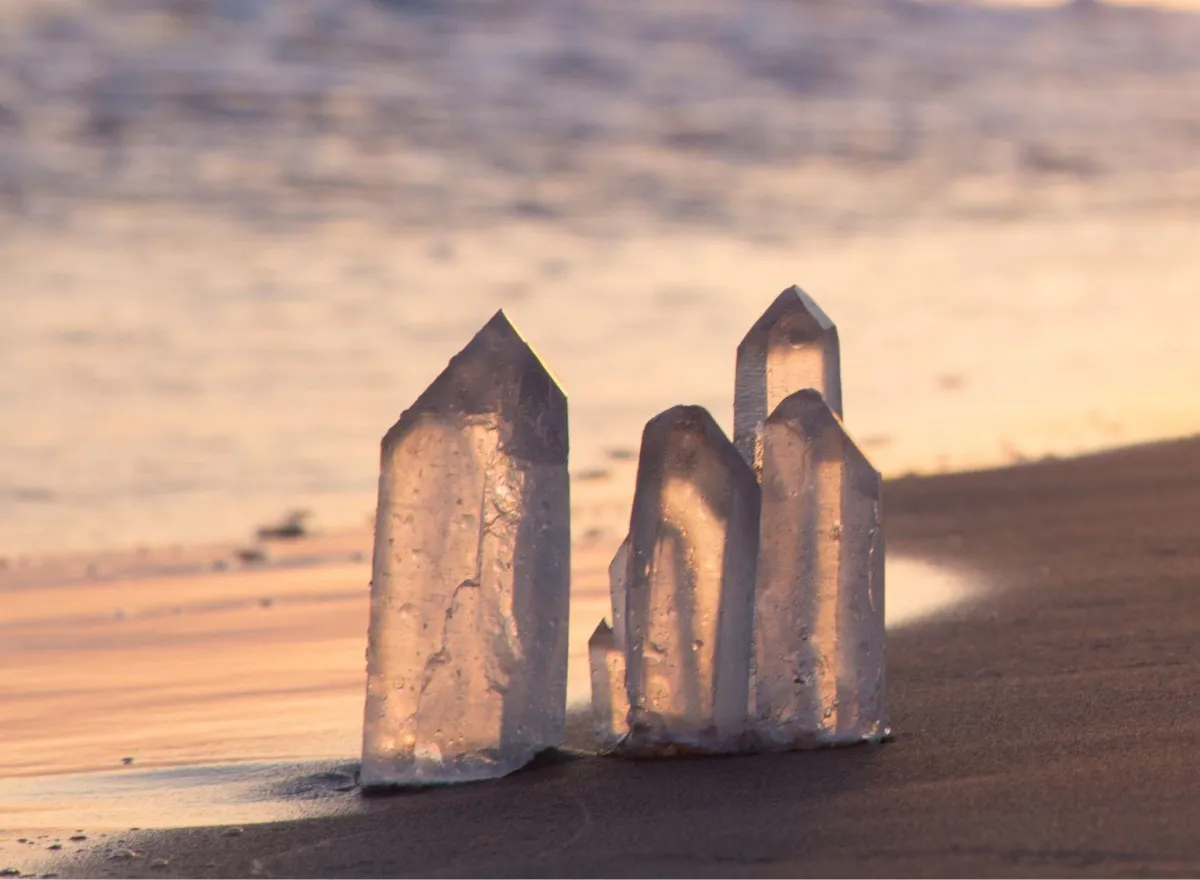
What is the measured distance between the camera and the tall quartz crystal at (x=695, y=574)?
2586 millimetres

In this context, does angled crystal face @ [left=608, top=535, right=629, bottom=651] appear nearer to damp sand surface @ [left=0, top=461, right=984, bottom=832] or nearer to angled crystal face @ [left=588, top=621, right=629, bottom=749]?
angled crystal face @ [left=588, top=621, right=629, bottom=749]

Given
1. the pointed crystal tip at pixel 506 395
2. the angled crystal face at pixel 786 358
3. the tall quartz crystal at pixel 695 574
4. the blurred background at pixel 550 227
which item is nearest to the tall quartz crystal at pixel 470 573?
the pointed crystal tip at pixel 506 395

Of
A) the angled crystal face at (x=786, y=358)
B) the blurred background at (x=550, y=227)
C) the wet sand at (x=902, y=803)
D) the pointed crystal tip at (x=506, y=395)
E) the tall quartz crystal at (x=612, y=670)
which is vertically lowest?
the wet sand at (x=902, y=803)

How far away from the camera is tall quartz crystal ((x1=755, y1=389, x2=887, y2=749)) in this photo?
8.64 feet

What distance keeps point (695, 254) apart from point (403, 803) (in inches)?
435

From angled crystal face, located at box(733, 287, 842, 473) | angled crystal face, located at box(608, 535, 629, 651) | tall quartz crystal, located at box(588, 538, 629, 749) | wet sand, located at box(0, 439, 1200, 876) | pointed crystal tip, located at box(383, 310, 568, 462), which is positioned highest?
angled crystal face, located at box(733, 287, 842, 473)

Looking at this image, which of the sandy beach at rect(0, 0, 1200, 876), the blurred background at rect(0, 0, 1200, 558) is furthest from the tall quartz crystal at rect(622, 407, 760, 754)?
the blurred background at rect(0, 0, 1200, 558)

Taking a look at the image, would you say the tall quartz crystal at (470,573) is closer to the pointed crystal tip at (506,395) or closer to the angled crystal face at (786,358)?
the pointed crystal tip at (506,395)

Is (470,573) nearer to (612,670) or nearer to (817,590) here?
(612,670)

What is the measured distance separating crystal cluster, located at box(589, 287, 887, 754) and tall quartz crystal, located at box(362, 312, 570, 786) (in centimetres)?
11

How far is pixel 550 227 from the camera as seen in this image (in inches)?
572

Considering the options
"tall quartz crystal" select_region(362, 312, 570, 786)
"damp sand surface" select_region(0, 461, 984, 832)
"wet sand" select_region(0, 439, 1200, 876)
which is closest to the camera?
"wet sand" select_region(0, 439, 1200, 876)

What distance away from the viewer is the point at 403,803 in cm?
252

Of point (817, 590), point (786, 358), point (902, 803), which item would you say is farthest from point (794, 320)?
point (902, 803)
